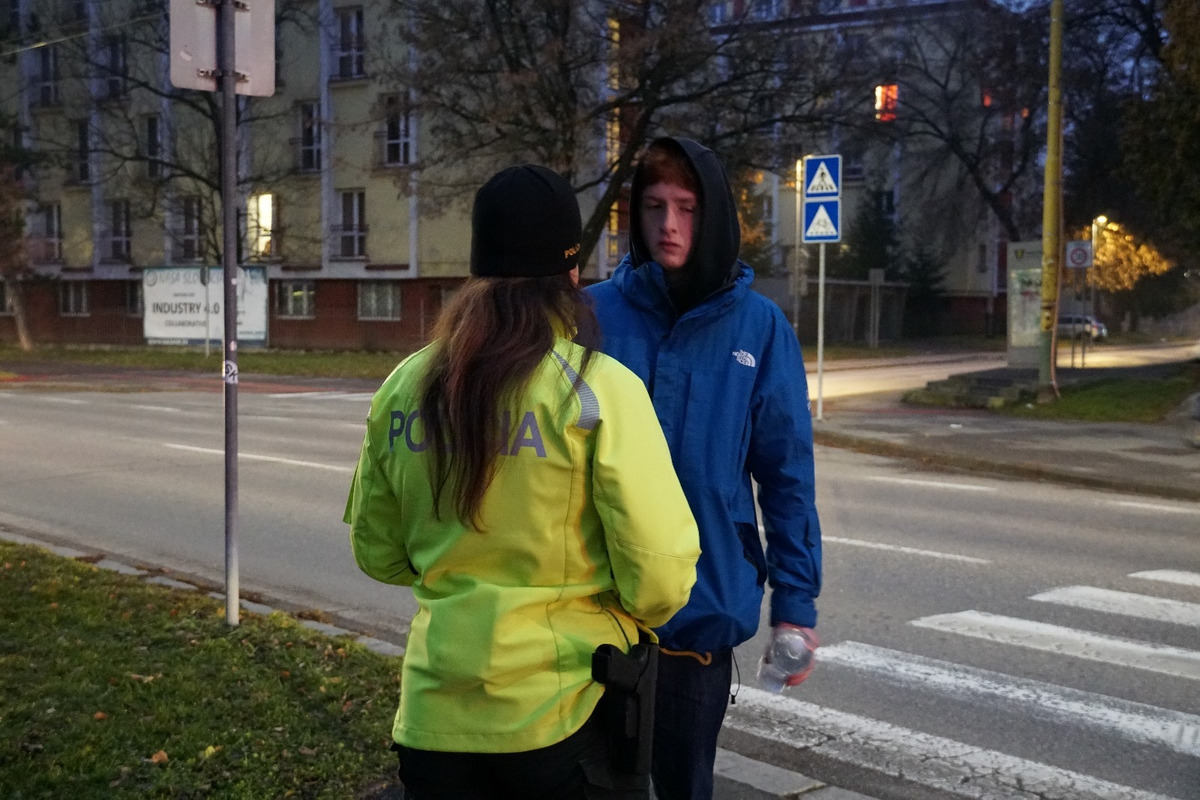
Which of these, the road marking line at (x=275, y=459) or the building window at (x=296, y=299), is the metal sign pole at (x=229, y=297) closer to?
the road marking line at (x=275, y=459)

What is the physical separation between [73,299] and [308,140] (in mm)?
13748

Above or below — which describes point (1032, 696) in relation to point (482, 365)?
below

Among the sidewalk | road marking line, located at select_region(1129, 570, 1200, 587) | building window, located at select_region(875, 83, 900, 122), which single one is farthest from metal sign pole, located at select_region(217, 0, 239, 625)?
building window, located at select_region(875, 83, 900, 122)

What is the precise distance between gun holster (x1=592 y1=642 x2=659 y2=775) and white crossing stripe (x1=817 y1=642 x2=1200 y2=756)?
360 centimetres

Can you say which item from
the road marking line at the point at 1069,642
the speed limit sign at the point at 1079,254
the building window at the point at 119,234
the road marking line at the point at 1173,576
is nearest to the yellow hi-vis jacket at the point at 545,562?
the road marking line at the point at 1069,642

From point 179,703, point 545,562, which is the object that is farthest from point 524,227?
point 179,703

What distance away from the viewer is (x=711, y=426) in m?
2.62

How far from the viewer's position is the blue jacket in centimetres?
260

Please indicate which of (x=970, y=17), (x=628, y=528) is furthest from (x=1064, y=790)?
(x=970, y=17)

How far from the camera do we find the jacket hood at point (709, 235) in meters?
2.70

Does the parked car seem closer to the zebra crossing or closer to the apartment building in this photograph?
the apartment building

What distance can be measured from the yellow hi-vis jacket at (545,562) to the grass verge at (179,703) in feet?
6.80

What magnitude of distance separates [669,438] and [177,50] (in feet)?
13.3

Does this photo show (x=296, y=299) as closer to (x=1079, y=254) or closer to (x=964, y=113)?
(x=964, y=113)
